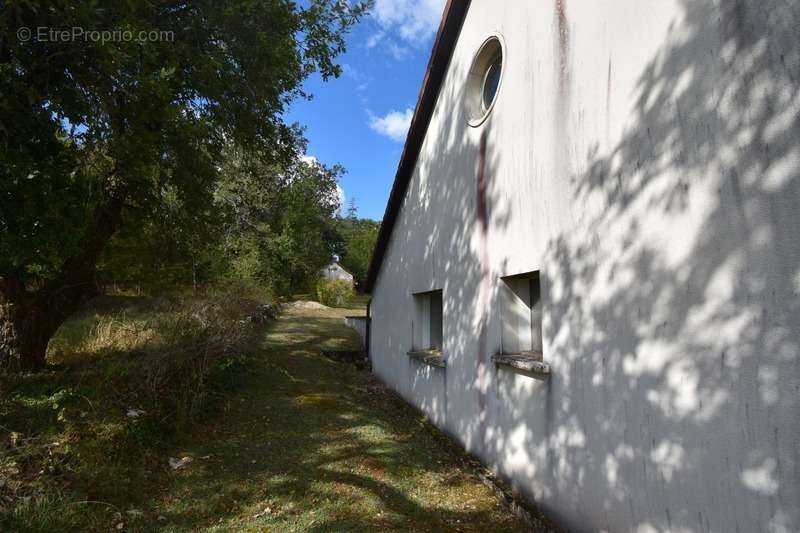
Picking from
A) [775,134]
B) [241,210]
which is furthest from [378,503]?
[241,210]

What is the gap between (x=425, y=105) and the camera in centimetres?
744

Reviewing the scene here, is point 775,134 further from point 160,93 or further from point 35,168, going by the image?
point 35,168

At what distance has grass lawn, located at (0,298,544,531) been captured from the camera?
151 inches

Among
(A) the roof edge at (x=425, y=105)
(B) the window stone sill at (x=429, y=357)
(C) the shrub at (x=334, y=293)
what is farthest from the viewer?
(C) the shrub at (x=334, y=293)

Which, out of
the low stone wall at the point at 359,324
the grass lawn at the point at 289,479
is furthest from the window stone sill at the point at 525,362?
the low stone wall at the point at 359,324

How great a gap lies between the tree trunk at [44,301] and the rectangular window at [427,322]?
5.66 m

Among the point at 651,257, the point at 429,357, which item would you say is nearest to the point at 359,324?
the point at 429,357

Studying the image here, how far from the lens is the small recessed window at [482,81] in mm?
5543

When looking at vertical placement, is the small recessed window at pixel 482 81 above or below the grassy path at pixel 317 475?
above

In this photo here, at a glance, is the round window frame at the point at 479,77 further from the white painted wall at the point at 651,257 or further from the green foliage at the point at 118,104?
the green foliage at the point at 118,104

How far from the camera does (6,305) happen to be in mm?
7199

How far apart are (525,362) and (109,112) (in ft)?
19.6

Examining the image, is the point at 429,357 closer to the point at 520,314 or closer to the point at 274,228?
the point at 520,314

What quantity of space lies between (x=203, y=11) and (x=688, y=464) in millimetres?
8308
